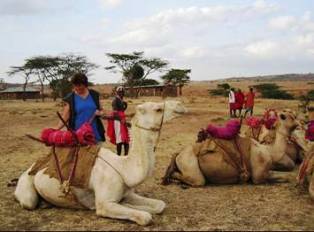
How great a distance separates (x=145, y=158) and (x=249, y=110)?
721 inches

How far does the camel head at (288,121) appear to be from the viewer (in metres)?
8.60

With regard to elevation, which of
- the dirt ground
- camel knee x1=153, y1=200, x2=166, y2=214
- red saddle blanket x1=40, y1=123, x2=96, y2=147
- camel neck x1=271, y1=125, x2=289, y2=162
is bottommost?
the dirt ground

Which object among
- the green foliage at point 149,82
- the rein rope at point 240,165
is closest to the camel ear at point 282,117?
the rein rope at point 240,165

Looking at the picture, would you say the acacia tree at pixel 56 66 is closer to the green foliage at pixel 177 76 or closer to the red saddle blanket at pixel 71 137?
the green foliage at pixel 177 76

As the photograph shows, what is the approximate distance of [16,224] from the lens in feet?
20.0

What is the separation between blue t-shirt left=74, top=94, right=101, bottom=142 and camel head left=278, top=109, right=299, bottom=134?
3176 millimetres

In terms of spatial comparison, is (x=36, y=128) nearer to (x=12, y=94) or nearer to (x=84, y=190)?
(x=84, y=190)

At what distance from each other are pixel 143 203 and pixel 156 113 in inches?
46.0

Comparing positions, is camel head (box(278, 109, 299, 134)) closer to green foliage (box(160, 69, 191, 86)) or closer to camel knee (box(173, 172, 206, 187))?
camel knee (box(173, 172, 206, 187))

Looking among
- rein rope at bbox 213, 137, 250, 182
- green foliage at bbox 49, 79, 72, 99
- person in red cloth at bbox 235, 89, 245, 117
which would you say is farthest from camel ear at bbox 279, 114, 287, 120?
green foliage at bbox 49, 79, 72, 99

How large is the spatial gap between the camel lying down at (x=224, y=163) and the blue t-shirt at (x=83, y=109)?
6.20ft

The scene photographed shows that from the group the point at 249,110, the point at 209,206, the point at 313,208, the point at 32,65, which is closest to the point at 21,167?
the point at 209,206

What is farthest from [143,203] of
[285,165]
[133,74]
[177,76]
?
[177,76]

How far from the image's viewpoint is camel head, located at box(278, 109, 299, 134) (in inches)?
339
